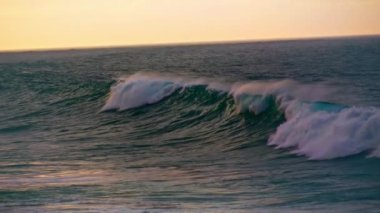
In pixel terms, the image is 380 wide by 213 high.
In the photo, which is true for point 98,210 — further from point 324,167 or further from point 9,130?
point 9,130

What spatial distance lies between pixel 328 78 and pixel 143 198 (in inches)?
1068

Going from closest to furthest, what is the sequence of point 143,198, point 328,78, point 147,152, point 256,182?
1. point 143,198
2. point 256,182
3. point 147,152
4. point 328,78

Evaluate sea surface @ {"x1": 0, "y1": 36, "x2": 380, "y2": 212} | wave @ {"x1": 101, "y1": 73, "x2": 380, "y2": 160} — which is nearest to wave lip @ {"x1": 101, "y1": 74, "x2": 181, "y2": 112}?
sea surface @ {"x1": 0, "y1": 36, "x2": 380, "y2": 212}

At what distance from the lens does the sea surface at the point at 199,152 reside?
464 inches

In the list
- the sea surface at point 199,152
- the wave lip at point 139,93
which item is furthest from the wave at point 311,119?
the wave lip at point 139,93

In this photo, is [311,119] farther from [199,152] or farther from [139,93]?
[139,93]

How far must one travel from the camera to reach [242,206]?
1119cm

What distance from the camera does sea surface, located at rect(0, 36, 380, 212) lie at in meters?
11.8

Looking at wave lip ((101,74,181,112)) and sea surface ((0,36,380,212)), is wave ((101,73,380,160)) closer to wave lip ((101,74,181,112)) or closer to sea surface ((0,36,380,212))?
sea surface ((0,36,380,212))

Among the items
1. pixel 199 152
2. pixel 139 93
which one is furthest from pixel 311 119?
pixel 139 93

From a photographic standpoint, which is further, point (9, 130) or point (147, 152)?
point (9, 130)

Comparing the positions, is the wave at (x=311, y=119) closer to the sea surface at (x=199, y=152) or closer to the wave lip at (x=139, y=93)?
the sea surface at (x=199, y=152)

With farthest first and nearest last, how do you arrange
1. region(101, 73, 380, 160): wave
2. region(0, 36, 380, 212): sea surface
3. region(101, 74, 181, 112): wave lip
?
region(101, 74, 181, 112): wave lip → region(101, 73, 380, 160): wave → region(0, 36, 380, 212): sea surface

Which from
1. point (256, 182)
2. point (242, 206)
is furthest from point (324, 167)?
point (242, 206)
